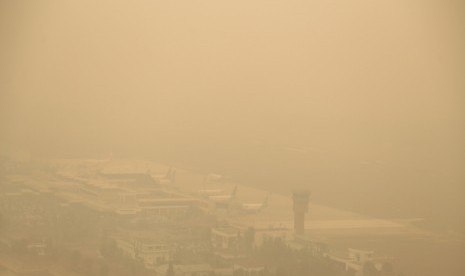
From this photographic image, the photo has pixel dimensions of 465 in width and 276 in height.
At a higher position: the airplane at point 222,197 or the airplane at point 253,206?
the airplane at point 222,197

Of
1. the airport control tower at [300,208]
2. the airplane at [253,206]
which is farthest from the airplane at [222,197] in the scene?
the airport control tower at [300,208]

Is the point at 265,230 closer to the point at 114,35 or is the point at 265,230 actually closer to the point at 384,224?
the point at 384,224

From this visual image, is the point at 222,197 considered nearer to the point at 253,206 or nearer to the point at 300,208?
the point at 253,206

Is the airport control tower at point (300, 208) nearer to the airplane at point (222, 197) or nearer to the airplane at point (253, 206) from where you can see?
the airplane at point (253, 206)

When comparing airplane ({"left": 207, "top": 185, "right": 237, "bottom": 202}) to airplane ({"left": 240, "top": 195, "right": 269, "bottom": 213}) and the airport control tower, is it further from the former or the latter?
the airport control tower

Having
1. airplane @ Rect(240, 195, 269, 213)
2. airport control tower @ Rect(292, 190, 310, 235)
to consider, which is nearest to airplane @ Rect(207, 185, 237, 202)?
airplane @ Rect(240, 195, 269, 213)
